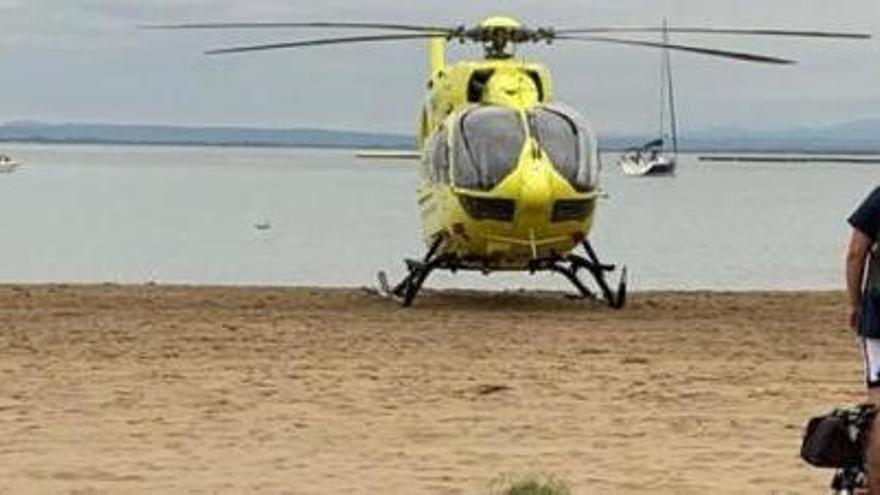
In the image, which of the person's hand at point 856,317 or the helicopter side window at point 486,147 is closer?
the person's hand at point 856,317

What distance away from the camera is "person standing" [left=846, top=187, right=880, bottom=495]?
7.19m

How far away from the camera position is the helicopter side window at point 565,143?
21.0 meters

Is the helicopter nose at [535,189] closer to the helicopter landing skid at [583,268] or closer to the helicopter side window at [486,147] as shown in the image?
the helicopter side window at [486,147]

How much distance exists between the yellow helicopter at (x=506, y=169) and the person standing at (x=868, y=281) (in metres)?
13.0

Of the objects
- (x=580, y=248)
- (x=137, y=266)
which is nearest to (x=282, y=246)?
(x=137, y=266)

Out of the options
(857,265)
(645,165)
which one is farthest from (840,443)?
(645,165)

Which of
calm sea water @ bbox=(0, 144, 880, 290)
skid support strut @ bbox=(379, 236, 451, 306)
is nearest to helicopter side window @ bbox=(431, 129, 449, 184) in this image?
skid support strut @ bbox=(379, 236, 451, 306)

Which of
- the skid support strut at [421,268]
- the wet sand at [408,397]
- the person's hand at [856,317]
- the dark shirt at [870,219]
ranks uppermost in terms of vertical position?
the dark shirt at [870,219]

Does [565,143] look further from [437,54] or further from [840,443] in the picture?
[840,443]

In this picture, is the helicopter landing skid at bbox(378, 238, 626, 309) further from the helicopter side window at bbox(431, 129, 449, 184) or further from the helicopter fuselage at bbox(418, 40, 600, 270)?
the helicopter side window at bbox(431, 129, 449, 184)

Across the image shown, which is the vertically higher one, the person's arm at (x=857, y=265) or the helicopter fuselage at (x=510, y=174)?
the person's arm at (x=857, y=265)

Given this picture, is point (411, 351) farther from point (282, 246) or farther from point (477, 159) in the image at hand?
point (282, 246)

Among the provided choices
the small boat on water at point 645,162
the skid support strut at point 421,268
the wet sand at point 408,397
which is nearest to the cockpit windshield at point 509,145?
the skid support strut at point 421,268

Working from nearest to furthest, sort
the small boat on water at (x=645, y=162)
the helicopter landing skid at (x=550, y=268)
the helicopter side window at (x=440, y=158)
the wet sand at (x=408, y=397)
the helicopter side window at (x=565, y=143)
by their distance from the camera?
the wet sand at (x=408, y=397), the helicopter side window at (x=565, y=143), the helicopter side window at (x=440, y=158), the helicopter landing skid at (x=550, y=268), the small boat on water at (x=645, y=162)
